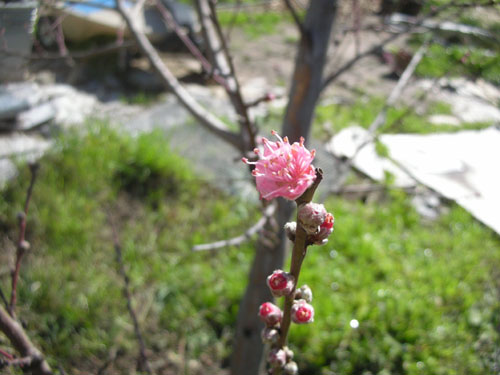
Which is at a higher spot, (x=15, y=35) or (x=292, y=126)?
(x=15, y=35)

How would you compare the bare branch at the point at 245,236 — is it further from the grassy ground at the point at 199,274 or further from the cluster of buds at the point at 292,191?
the grassy ground at the point at 199,274

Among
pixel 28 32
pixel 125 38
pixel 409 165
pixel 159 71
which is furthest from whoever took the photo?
pixel 125 38

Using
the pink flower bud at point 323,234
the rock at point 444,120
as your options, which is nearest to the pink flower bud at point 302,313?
the pink flower bud at point 323,234

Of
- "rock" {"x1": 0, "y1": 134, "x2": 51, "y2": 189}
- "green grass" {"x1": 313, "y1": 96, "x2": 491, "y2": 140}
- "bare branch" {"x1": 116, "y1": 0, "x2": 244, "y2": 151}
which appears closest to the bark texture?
"bare branch" {"x1": 116, "y1": 0, "x2": 244, "y2": 151}

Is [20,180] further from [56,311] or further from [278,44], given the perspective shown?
[278,44]

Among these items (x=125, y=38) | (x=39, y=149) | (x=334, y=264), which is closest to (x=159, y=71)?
(x=334, y=264)

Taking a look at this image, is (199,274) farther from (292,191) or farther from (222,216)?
(292,191)

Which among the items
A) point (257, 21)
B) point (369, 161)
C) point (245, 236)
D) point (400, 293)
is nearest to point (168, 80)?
point (245, 236)
